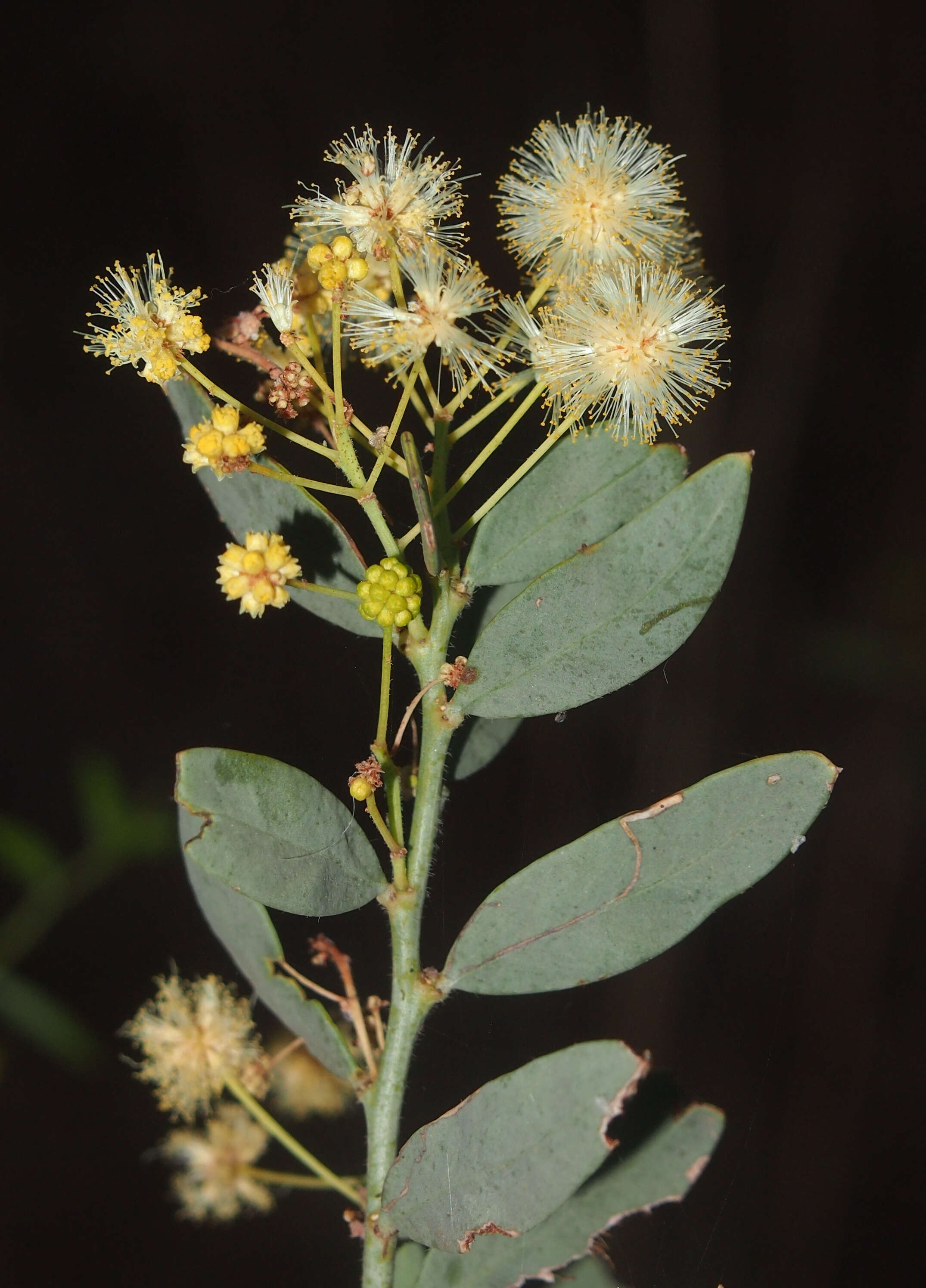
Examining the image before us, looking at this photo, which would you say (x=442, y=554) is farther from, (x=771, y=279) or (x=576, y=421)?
(x=771, y=279)

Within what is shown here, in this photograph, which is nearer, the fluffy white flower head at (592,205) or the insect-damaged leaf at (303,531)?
the insect-damaged leaf at (303,531)

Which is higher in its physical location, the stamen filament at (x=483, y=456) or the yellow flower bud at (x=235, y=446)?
the yellow flower bud at (x=235, y=446)

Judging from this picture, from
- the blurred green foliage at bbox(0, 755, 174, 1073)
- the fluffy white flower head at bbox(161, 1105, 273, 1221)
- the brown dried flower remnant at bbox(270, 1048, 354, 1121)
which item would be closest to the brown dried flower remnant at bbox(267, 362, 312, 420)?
the brown dried flower remnant at bbox(270, 1048, 354, 1121)

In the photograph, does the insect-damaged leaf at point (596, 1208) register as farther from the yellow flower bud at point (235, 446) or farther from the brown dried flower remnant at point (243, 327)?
the brown dried flower remnant at point (243, 327)

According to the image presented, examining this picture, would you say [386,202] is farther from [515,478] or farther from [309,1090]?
[309,1090]

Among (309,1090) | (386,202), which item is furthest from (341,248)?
(309,1090)

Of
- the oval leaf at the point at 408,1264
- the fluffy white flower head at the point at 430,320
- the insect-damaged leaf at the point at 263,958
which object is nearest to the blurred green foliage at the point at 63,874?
the insect-damaged leaf at the point at 263,958
